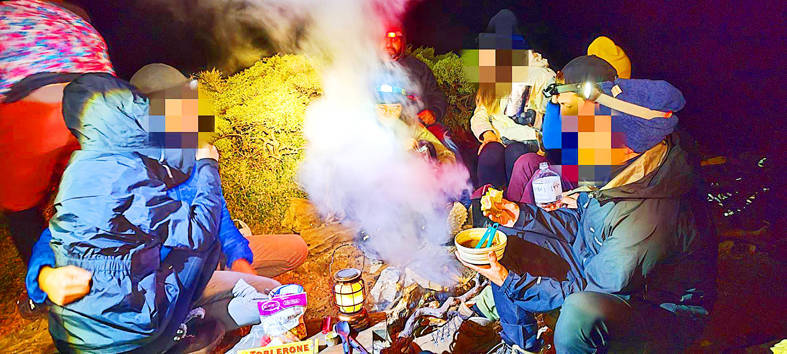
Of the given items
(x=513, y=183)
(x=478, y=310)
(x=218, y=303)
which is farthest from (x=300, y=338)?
(x=513, y=183)

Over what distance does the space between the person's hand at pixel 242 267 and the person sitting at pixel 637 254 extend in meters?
1.47

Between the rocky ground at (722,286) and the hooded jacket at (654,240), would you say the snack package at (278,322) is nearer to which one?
the rocky ground at (722,286)

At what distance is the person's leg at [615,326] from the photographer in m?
2.48

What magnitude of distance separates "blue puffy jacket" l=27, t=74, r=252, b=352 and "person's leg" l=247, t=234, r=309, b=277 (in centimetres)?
36

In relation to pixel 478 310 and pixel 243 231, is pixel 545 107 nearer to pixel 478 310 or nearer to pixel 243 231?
pixel 478 310

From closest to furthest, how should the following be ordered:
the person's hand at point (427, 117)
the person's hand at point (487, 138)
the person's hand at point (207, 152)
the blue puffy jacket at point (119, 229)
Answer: the blue puffy jacket at point (119, 229)
the person's hand at point (207, 152)
the person's hand at point (427, 117)
the person's hand at point (487, 138)

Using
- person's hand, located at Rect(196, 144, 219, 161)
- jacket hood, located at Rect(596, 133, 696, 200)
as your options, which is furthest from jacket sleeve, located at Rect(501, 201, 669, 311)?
person's hand, located at Rect(196, 144, 219, 161)

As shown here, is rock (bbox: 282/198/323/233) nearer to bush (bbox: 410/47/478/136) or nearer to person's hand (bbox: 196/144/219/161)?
person's hand (bbox: 196/144/219/161)

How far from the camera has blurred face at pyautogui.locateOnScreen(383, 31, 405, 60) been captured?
2.76 metres

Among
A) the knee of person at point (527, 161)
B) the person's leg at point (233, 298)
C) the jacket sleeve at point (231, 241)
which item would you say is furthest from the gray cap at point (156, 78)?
the knee of person at point (527, 161)

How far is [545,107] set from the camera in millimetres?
3010

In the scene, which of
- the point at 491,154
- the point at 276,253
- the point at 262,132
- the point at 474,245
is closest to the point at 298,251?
the point at 276,253

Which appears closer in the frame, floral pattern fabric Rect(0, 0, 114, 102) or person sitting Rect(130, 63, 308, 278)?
floral pattern fabric Rect(0, 0, 114, 102)

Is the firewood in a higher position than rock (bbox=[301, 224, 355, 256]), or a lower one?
lower
